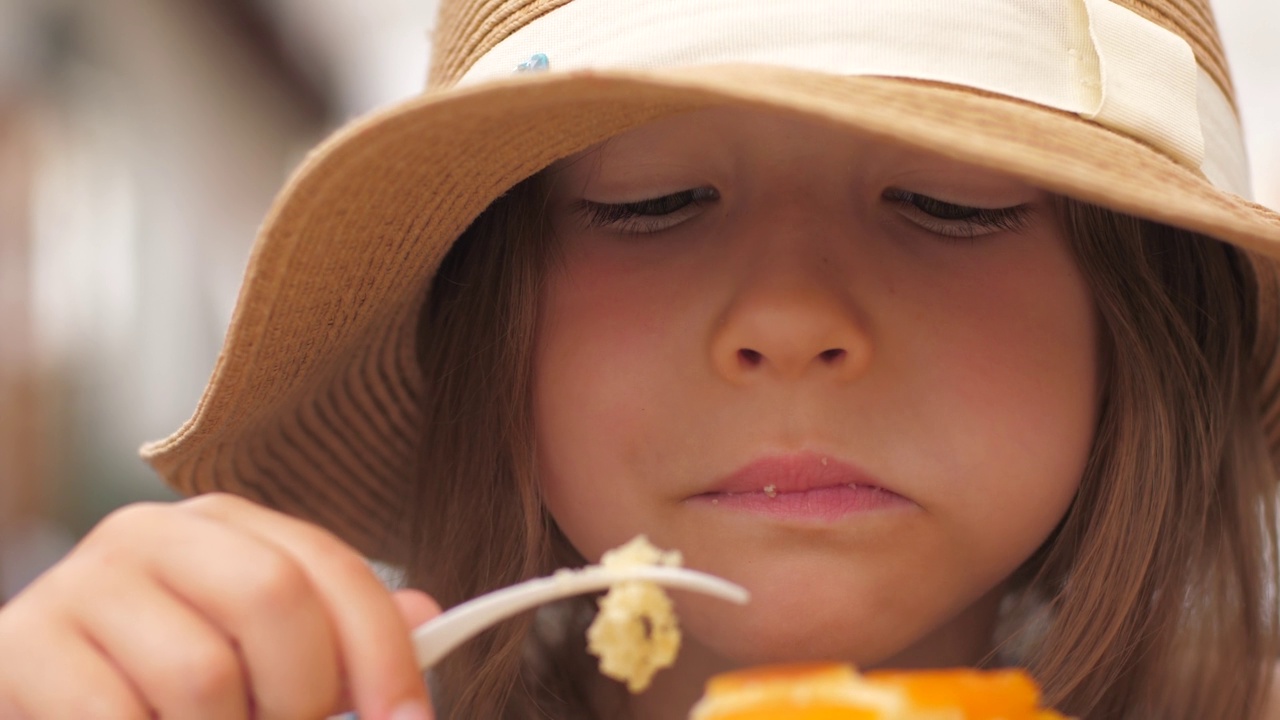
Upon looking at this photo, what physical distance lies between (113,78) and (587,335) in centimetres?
320

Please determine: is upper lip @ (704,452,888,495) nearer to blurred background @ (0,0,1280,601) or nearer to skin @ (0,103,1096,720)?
skin @ (0,103,1096,720)

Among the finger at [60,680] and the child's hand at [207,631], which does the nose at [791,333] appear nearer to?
the child's hand at [207,631]

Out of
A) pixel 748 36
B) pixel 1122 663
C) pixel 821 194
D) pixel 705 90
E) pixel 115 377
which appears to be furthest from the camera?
pixel 115 377

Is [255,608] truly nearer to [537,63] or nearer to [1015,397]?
[537,63]

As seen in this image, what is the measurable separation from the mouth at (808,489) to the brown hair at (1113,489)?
212mm

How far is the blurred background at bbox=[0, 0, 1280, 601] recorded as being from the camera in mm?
3156

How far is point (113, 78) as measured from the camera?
139 inches

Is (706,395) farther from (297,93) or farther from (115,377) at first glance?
(297,93)

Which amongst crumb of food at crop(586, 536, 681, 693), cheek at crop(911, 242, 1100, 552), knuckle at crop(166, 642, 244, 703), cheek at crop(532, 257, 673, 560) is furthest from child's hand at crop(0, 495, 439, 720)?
cheek at crop(911, 242, 1100, 552)

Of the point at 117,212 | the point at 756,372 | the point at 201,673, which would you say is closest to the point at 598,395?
the point at 756,372

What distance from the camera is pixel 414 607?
0.65 metres

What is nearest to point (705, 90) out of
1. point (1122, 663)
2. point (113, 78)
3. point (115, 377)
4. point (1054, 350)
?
point (1054, 350)

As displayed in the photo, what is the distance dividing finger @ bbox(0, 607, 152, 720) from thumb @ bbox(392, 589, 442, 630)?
14cm

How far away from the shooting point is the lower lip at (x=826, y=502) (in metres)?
0.78
